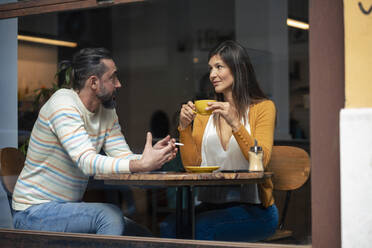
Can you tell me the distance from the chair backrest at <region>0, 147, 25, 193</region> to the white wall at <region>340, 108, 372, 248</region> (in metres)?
1.85

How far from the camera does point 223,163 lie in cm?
262

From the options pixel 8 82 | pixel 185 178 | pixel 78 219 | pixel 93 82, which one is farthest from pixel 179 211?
pixel 8 82

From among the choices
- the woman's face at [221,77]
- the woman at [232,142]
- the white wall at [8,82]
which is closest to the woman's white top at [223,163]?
the woman at [232,142]

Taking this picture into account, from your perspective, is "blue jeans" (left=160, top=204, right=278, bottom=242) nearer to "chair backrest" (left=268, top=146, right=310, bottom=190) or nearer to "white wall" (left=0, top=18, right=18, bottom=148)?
"chair backrest" (left=268, top=146, right=310, bottom=190)

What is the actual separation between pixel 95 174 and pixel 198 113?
632 mm

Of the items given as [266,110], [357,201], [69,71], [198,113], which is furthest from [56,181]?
[357,201]

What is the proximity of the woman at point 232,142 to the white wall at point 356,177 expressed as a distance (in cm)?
56

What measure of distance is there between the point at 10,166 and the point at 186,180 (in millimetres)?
1308

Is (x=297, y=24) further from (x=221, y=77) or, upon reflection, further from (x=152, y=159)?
(x=152, y=159)

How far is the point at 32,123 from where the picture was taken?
117 inches

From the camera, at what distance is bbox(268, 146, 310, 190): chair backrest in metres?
2.52

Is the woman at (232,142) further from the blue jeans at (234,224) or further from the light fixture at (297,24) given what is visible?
the light fixture at (297,24)

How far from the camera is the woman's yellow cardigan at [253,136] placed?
2588 millimetres

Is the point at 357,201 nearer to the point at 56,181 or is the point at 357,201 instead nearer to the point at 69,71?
the point at 56,181
